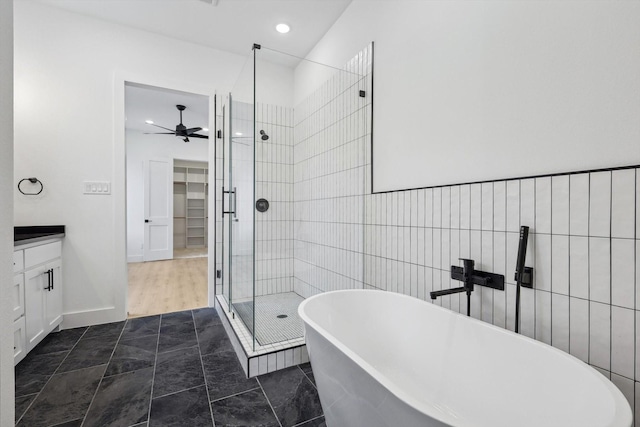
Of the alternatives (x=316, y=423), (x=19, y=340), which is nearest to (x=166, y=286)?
(x=19, y=340)

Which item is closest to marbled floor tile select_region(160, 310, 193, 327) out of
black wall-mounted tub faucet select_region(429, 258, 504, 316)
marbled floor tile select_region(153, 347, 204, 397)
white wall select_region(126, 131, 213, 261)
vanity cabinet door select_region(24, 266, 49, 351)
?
marbled floor tile select_region(153, 347, 204, 397)

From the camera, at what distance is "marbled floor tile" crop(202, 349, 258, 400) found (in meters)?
1.61

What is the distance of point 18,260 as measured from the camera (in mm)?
1771

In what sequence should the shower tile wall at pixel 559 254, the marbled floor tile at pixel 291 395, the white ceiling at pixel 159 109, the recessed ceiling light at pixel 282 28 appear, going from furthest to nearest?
the white ceiling at pixel 159 109 < the recessed ceiling light at pixel 282 28 < the marbled floor tile at pixel 291 395 < the shower tile wall at pixel 559 254

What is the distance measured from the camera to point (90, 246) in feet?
8.34

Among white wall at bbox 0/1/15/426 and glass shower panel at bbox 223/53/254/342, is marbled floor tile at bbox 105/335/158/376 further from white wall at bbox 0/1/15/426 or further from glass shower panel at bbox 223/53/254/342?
white wall at bbox 0/1/15/426

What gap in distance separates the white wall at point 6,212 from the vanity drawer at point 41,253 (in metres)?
1.48

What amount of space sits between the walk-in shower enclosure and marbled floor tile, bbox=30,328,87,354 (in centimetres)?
111

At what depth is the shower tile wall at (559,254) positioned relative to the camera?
0.95 m

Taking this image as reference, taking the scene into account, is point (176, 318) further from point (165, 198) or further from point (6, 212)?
point (165, 198)

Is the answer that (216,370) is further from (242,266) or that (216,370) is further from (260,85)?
(260,85)

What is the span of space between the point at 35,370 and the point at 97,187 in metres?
1.46

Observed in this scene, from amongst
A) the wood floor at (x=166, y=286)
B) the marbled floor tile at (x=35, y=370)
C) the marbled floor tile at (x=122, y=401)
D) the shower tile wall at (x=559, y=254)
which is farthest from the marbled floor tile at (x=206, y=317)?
the shower tile wall at (x=559, y=254)

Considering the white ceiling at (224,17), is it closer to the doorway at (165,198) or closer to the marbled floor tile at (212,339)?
Result: the doorway at (165,198)
